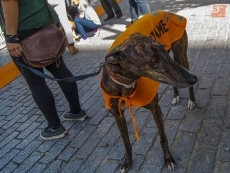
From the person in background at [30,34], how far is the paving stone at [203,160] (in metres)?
1.70

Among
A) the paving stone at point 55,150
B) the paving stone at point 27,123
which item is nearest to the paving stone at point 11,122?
the paving stone at point 27,123

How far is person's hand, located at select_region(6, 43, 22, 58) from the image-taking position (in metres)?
3.02

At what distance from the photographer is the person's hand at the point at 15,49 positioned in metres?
3.02

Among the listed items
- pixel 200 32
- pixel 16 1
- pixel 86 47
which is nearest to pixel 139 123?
pixel 16 1

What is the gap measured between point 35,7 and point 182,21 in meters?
1.66

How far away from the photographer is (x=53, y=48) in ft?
10.7

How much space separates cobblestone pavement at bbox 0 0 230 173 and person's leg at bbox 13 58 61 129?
38 centimetres

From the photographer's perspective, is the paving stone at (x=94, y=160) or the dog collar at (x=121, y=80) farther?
the paving stone at (x=94, y=160)

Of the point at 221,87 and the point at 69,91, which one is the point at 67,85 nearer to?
the point at 69,91

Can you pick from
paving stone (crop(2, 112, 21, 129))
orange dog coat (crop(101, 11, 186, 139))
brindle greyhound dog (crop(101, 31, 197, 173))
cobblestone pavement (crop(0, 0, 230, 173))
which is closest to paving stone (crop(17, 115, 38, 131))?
cobblestone pavement (crop(0, 0, 230, 173))

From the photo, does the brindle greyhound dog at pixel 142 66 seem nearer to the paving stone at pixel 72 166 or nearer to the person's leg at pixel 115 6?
the paving stone at pixel 72 166

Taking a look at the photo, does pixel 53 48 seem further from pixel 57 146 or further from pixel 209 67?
pixel 209 67

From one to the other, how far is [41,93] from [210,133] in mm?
1991

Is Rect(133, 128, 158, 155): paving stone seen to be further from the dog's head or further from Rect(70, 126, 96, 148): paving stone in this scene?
the dog's head
